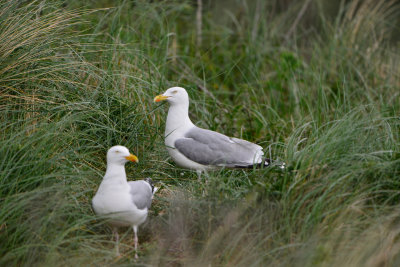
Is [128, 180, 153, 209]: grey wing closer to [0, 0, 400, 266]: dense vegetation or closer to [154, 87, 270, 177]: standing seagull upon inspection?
[0, 0, 400, 266]: dense vegetation

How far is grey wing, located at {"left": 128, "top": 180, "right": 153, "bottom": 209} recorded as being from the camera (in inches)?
136

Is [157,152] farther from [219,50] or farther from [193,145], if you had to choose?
[219,50]

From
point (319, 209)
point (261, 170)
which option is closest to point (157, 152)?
point (261, 170)

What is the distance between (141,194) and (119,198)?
0.21 meters

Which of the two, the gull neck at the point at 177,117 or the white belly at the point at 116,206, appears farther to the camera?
the gull neck at the point at 177,117

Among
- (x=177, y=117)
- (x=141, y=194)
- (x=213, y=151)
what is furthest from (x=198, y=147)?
(x=141, y=194)

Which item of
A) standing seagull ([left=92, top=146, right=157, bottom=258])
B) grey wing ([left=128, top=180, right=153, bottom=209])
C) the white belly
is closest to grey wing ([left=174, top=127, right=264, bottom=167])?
grey wing ([left=128, top=180, right=153, bottom=209])

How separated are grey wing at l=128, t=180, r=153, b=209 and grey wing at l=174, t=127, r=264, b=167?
63 centimetres

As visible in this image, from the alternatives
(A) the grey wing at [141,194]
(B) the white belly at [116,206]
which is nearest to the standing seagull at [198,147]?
(A) the grey wing at [141,194]

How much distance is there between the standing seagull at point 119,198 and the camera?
11.0ft

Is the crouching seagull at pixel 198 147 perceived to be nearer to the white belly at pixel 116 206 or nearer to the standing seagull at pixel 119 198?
the standing seagull at pixel 119 198

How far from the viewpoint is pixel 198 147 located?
4.25 metres

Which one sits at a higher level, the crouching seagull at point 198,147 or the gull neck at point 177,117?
the gull neck at point 177,117

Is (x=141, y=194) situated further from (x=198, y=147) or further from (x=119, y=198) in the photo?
(x=198, y=147)
